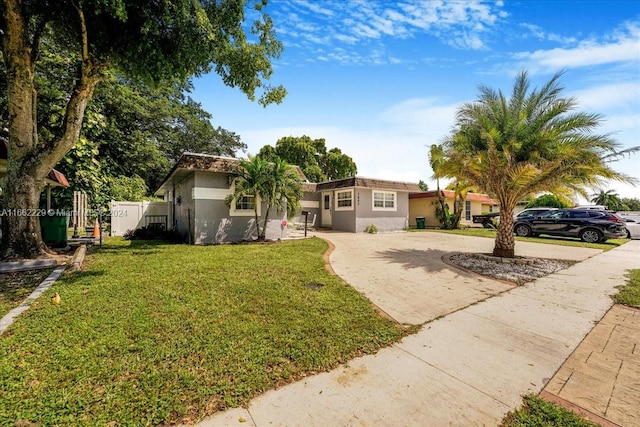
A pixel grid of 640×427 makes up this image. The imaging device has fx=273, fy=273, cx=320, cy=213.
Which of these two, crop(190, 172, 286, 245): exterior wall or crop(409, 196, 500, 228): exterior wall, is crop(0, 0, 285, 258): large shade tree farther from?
crop(409, 196, 500, 228): exterior wall

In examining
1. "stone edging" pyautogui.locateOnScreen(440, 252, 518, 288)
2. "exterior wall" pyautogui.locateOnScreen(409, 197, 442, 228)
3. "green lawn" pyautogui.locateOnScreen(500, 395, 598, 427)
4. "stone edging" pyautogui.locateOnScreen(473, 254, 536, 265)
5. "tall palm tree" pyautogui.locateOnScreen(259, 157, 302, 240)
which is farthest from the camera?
"exterior wall" pyautogui.locateOnScreen(409, 197, 442, 228)

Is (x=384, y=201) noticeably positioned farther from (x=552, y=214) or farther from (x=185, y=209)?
(x=185, y=209)

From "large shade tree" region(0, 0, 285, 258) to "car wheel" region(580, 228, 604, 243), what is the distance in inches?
702

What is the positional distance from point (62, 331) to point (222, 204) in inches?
318

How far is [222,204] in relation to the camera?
36.7 ft

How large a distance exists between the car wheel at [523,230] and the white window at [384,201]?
715 cm

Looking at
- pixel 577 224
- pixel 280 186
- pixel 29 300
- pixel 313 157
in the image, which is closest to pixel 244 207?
pixel 280 186

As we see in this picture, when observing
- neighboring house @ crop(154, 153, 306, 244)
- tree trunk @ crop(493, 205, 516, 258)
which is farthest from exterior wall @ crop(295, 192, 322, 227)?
tree trunk @ crop(493, 205, 516, 258)

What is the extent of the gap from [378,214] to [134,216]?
1434 cm

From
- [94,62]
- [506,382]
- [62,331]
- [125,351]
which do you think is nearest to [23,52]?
[94,62]

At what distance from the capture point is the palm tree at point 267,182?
33.9 ft

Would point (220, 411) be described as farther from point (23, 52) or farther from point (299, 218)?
point (299, 218)

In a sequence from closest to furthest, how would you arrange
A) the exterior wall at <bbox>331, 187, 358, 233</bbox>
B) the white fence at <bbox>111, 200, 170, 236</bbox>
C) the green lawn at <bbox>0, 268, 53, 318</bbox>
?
the green lawn at <bbox>0, 268, 53, 318</bbox> < the white fence at <bbox>111, 200, 170, 236</bbox> < the exterior wall at <bbox>331, 187, 358, 233</bbox>

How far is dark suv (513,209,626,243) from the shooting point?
43.5 ft
